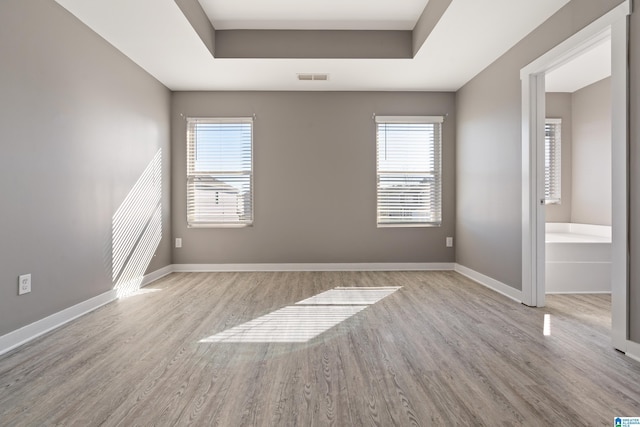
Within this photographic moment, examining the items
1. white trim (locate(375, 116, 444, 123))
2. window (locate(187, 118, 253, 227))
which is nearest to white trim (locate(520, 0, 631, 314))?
white trim (locate(375, 116, 444, 123))

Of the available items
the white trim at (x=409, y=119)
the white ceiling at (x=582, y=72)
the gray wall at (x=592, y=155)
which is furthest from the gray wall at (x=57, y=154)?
the gray wall at (x=592, y=155)

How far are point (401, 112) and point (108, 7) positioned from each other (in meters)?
3.61

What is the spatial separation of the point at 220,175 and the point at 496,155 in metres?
3.50

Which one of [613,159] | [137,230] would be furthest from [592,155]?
[137,230]

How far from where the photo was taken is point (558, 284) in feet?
12.4

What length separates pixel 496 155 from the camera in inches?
154

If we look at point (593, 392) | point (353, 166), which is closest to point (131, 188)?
point (353, 166)

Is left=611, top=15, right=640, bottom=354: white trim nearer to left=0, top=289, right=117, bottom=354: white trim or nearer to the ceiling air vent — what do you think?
the ceiling air vent

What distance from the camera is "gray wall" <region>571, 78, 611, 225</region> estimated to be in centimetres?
467

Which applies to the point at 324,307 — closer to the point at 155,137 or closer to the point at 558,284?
the point at 558,284

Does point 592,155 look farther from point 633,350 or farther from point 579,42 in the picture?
point 633,350

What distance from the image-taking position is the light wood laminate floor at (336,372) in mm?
1594

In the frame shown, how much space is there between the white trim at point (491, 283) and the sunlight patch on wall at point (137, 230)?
13.0 feet

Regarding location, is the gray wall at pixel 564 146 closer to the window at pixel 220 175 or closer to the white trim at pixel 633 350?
the white trim at pixel 633 350
